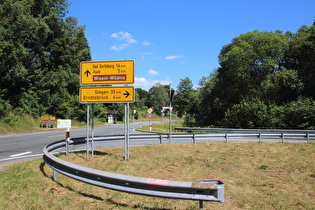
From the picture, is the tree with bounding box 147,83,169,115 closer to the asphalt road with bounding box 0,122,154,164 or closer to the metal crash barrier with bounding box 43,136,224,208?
the asphalt road with bounding box 0,122,154,164

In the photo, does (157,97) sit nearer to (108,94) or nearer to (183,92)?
(183,92)

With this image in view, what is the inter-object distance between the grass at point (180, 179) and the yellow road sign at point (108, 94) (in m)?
2.08

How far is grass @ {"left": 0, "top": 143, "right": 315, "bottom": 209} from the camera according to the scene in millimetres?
4582

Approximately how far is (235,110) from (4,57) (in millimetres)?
26857

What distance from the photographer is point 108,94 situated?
9297 mm

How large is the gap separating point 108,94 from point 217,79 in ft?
118

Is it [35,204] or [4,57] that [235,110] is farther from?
[35,204]

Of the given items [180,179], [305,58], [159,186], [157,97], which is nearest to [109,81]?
[180,179]

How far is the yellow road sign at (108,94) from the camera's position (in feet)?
29.8

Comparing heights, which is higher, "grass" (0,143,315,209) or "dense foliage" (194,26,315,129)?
"dense foliage" (194,26,315,129)

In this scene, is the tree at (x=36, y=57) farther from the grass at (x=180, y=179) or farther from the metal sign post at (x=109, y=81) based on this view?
the grass at (x=180, y=179)

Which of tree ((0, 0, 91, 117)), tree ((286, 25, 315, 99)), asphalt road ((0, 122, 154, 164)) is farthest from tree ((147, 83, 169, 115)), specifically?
asphalt road ((0, 122, 154, 164))

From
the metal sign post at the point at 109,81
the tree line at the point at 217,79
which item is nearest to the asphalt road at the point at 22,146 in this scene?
the metal sign post at the point at 109,81

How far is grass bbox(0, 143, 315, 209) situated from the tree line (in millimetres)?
18941
